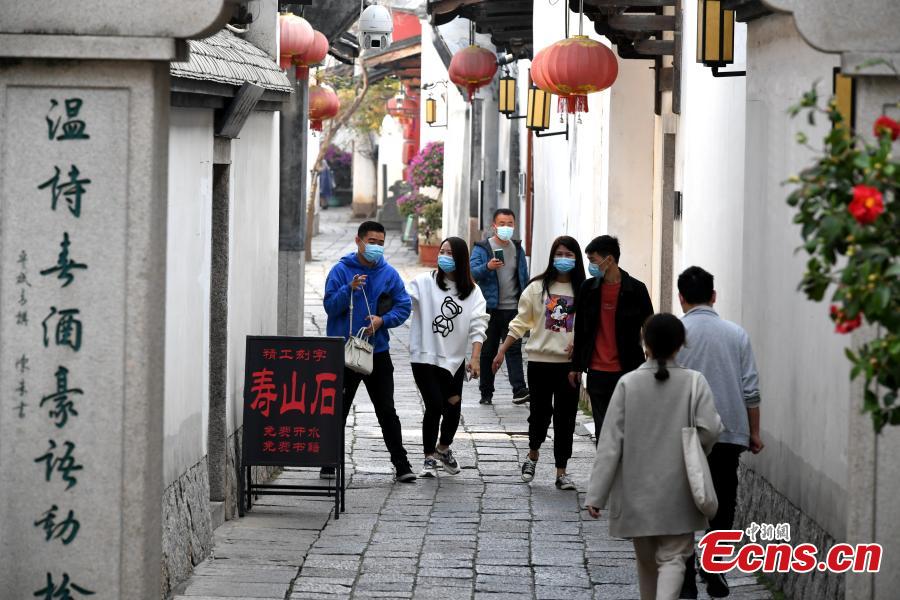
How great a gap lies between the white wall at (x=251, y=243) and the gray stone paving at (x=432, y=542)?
109cm

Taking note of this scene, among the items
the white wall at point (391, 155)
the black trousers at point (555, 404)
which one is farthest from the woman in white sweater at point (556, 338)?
the white wall at point (391, 155)

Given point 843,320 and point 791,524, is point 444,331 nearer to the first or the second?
point 791,524

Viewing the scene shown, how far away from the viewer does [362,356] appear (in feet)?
36.1

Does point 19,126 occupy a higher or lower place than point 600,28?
lower

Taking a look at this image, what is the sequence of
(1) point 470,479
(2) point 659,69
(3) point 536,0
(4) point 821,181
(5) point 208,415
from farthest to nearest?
(3) point 536,0
(2) point 659,69
(1) point 470,479
(5) point 208,415
(4) point 821,181

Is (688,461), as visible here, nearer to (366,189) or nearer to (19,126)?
(19,126)

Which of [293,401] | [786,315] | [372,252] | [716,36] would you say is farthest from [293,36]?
[786,315]

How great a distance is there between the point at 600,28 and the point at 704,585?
662 centimetres

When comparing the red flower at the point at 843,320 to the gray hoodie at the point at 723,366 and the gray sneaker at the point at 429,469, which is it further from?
the gray sneaker at the point at 429,469

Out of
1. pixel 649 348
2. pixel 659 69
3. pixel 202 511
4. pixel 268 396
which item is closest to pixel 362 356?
pixel 268 396

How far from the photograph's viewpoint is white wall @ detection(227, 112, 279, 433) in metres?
10.6

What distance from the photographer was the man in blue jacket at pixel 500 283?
47.6 feet

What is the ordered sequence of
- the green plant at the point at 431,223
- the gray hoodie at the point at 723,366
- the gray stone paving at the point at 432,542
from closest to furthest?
1. the gray hoodie at the point at 723,366
2. the gray stone paving at the point at 432,542
3. the green plant at the point at 431,223

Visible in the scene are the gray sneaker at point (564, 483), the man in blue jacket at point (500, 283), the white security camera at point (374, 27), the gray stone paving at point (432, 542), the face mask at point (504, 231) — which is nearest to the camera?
the gray stone paving at point (432, 542)
